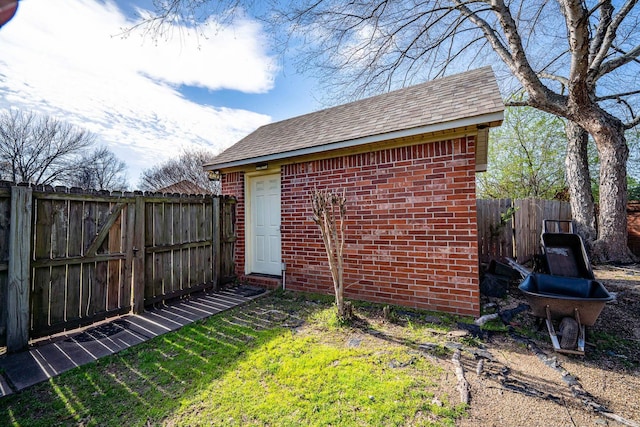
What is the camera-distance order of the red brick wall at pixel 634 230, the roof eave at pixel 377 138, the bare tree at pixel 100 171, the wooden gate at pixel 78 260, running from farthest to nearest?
the bare tree at pixel 100 171, the red brick wall at pixel 634 230, the roof eave at pixel 377 138, the wooden gate at pixel 78 260

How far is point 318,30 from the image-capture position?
626cm

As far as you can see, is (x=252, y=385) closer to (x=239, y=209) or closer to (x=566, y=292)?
(x=566, y=292)

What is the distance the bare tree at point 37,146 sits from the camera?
17.7 m

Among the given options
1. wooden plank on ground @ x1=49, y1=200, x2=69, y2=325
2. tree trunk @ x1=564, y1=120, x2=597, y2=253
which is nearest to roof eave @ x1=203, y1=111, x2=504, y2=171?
wooden plank on ground @ x1=49, y1=200, x2=69, y2=325

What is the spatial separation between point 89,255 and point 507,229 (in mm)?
8618

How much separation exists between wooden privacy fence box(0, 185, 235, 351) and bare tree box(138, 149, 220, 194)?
15.2m

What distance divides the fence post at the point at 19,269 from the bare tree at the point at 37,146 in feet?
65.0

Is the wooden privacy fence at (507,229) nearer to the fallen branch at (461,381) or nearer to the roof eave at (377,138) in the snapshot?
the roof eave at (377,138)

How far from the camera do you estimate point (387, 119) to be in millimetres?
4641

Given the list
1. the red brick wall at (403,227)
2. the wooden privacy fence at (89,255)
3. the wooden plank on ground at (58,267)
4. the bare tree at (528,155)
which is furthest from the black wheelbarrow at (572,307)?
the bare tree at (528,155)

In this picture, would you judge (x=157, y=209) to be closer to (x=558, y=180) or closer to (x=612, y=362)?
(x=612, y=362)

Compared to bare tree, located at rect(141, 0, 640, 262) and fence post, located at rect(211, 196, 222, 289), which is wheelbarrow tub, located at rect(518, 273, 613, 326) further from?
bare tree, located at rect(141, 0, 640, 262)

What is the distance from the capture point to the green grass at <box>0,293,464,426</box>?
197cm

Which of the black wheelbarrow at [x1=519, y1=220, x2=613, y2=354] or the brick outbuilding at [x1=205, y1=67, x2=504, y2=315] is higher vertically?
the brick outbuilding at [x1=205, y1=67, x2=504, y2=315]
